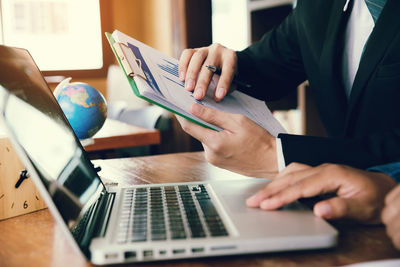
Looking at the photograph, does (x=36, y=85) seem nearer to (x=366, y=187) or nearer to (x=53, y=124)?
(x=53, y=124)

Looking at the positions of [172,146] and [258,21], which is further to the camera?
[172,146]

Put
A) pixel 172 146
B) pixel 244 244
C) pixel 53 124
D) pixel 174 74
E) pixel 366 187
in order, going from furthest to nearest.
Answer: pixel 172 146 → pixel 174 74 → pixel 53 124 → pixel 366 187 → pixel 244 244

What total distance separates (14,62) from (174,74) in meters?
0.34

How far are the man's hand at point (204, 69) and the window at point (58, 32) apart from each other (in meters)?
4.17

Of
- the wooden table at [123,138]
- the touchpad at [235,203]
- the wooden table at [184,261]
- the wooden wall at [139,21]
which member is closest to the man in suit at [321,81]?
the touchpad at [235,203]

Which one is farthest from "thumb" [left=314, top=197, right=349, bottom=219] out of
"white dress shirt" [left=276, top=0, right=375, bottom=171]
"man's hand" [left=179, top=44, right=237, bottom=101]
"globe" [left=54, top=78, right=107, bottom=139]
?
"globe" [left=54, top=78, right=107, bottom=139]

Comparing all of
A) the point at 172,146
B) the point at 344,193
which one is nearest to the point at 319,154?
the point at 344,193

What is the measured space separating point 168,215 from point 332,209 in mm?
238

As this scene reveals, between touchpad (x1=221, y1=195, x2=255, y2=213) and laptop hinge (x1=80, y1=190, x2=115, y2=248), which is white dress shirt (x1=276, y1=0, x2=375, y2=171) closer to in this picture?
touchpad (x1=221, y1=195, x2=255, y2=213)

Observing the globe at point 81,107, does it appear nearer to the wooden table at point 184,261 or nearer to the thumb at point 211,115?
the wooden table at point 184,261

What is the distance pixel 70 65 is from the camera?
197 inches

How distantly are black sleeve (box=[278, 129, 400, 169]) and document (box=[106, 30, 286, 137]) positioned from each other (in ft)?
0.27

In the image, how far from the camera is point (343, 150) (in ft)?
2.62

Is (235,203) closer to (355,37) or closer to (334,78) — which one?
(334,78)
